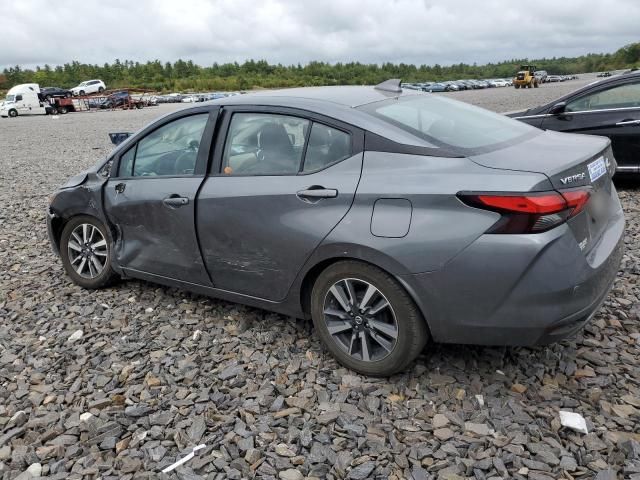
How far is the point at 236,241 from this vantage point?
11.3ft

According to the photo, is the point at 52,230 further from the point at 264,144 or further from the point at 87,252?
the point at 264,144

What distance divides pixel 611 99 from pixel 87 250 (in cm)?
623

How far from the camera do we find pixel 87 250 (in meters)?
4.61

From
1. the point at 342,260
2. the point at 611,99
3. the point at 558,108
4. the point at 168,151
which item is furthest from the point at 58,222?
the point at 611,99

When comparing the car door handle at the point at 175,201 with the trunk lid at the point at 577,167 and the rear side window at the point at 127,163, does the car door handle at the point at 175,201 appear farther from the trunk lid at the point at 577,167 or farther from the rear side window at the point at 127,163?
the trunk lid at the point at 577,167

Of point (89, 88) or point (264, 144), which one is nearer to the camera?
point (264, 144)

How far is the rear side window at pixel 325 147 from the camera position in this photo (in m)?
3.07

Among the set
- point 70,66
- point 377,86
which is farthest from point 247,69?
point 377,86

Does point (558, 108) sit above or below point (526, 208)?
below

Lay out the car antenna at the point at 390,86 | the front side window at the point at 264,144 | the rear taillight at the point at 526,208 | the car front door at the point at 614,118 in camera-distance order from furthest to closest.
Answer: the car front door at the point at 614,118
the car antenna at the point at 390,86
the front side window at the point at 264,144
the rear taillight at the point at 526,208

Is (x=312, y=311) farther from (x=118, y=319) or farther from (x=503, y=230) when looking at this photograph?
(x=118, y=319)

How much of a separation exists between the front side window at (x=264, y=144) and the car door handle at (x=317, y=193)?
0.19 meters

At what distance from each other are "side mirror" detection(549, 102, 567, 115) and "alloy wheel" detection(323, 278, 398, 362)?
5.25 metres

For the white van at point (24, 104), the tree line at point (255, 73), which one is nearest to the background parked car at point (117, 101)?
the white van at point (24, 104)
